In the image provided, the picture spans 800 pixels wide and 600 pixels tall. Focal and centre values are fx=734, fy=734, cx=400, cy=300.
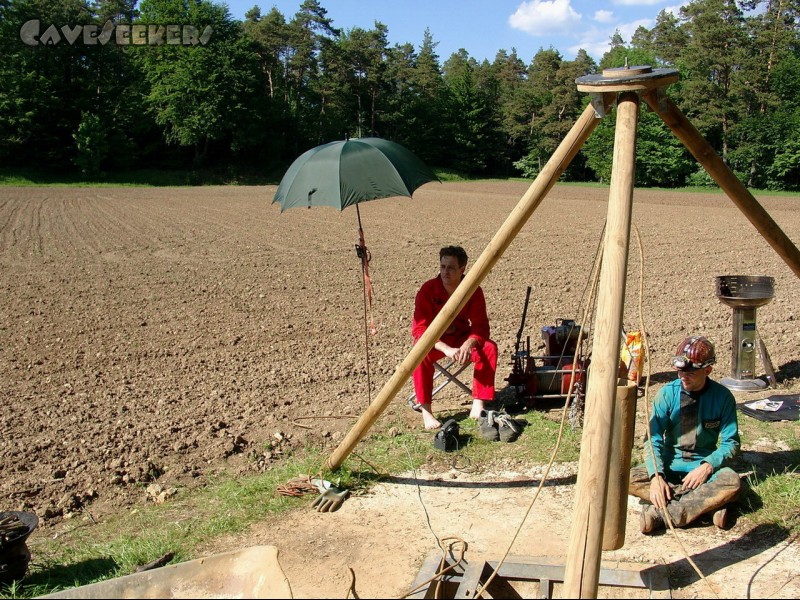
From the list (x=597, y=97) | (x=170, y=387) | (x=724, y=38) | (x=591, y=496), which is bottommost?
(x=170, y=387)

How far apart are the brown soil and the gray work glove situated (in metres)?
0.07

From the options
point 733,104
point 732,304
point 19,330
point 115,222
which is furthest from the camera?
point 733,104

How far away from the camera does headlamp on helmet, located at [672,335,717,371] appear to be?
14.1 feet

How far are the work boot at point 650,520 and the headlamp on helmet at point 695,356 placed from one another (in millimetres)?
848

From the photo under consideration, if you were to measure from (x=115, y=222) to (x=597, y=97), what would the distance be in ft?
77.5

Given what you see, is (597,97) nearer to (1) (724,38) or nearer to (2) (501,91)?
(1) (724,38)

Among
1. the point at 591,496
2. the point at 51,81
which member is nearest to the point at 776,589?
the point at 591,496

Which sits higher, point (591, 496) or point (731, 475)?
point (591, 496)

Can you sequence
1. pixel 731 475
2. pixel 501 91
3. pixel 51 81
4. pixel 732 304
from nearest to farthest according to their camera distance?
pixel 731 475 → pixel 732 304 → pixel 51 81 → pixel 501 91

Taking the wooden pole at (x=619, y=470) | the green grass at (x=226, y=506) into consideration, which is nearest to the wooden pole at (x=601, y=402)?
the wooden pole at (x=619, y=470)

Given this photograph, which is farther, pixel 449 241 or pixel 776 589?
pixel 449 241

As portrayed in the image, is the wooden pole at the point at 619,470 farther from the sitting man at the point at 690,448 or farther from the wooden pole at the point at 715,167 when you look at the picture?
the wooden pole at the point at 715,167

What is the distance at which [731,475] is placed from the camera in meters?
4.29

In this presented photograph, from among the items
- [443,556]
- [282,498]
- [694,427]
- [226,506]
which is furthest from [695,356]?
[226,506]
